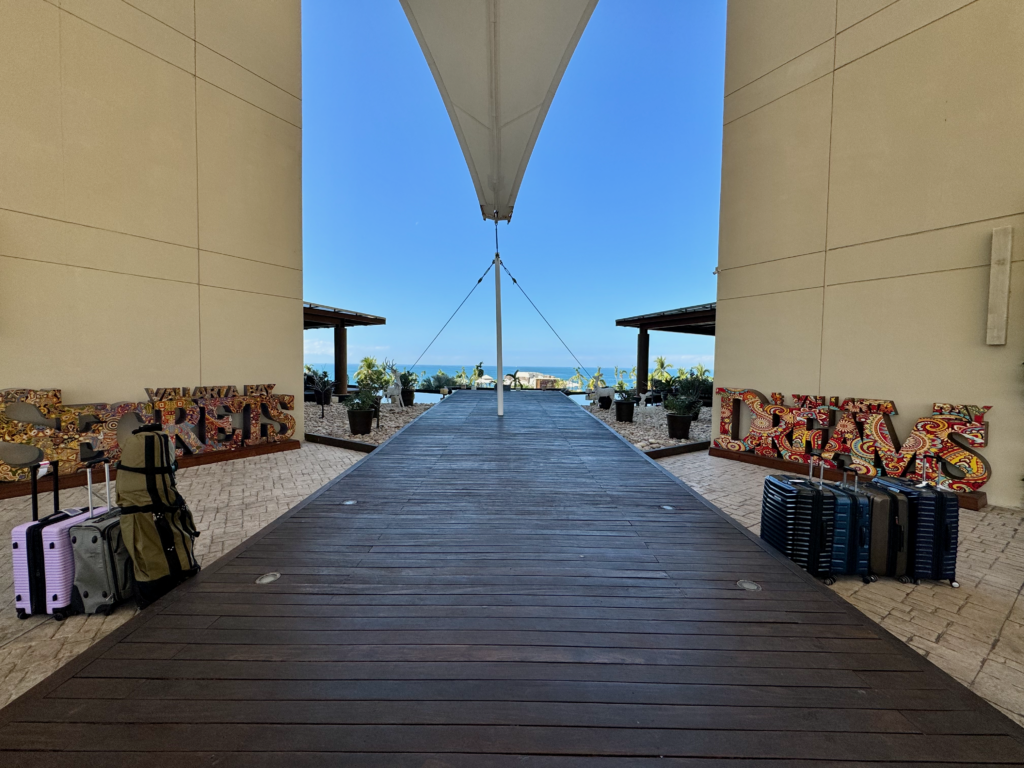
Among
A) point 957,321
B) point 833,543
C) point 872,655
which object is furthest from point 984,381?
point 872,655

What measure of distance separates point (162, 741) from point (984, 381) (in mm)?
7485

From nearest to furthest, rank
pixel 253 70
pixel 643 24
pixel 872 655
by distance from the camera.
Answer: pixel 872 655 < pixel 253 70 < pixel 643 24

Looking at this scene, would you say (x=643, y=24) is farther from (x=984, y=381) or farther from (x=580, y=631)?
(x=580, y=631)

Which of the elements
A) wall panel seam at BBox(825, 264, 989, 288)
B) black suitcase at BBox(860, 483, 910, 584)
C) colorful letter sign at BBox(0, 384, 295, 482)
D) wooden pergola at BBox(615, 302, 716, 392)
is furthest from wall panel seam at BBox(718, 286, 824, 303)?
colorful letter sign at BBox(0, 384, 295, 482)

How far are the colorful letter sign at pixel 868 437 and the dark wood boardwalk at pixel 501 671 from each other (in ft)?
8.12

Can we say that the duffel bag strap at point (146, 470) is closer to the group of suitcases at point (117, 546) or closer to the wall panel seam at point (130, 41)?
the group of suitcases at point (117, 546)

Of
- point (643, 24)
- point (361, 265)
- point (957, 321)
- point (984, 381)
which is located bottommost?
point (984, 381)

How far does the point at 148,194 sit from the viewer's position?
5.92 m

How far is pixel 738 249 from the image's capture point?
A: 739cm

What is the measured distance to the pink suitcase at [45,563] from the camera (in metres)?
2.28

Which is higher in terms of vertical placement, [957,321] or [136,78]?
[136,78]

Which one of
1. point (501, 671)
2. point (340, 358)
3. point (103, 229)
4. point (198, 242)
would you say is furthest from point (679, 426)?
point (340, 358)

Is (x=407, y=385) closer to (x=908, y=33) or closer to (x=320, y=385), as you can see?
(x=320, y=385)

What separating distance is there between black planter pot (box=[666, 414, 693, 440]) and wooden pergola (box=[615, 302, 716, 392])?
3983 millimetres
